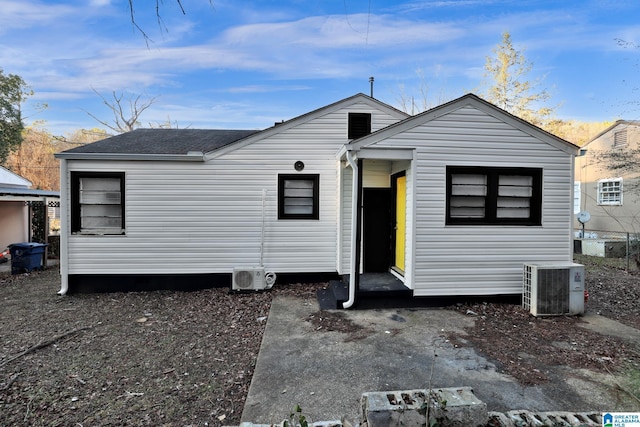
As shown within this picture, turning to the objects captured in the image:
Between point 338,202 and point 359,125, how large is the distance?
6.25 ft

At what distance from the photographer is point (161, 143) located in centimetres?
789

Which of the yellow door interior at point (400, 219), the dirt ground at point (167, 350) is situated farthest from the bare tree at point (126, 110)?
the yellow door interior at point (400, 219)

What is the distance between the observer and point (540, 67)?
2044 centimetres

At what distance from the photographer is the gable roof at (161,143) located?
6820 mm

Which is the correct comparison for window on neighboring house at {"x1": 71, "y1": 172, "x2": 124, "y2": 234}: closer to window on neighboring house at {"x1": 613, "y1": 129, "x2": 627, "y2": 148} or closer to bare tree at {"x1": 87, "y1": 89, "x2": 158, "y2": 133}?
bare tree at {"x1": 87, "y1": 89, "x2": 158, "y2": 133}

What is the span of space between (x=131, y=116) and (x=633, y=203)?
94.0ft

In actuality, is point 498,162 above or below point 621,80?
below

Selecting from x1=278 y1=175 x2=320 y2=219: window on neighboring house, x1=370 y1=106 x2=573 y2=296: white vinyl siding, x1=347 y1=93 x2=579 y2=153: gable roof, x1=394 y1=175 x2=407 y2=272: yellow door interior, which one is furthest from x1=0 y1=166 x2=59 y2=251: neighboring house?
x1=370 y1=106 x2=573 y2=296: white vinyl siding

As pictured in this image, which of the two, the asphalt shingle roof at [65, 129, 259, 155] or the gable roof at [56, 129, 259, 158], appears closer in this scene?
the gable roof at [56, 129, 259, 158]

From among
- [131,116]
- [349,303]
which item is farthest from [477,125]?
[131,116]

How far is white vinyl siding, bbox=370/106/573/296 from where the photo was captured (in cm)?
558

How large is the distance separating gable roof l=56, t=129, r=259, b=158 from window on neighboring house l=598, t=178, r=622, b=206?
52.9 ft

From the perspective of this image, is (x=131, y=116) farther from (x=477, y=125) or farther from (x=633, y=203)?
(x=633, y=203)

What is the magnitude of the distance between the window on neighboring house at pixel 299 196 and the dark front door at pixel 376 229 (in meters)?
1.10
